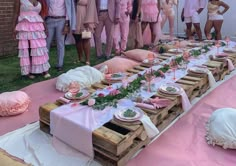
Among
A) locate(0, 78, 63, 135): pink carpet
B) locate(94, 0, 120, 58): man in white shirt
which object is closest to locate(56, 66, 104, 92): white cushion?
locate(0, 78, 63, 135): pink carpet

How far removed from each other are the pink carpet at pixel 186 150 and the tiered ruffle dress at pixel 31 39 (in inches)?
84.0

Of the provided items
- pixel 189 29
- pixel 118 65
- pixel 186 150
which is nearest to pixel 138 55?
pixel 118 65

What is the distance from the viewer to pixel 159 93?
2311 mm

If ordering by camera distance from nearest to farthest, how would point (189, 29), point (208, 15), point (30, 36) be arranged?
1. point (30, 36)
2. point (208, 15)
3. point (189, 29)

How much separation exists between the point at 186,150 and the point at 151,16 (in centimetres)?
428

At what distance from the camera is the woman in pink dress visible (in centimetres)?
579

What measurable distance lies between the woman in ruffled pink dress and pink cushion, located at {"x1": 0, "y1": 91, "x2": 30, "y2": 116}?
1105 millimetres

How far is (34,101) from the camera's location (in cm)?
296

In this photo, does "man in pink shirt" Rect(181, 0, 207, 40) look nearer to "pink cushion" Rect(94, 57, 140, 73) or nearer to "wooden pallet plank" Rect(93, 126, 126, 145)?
"pink cushion" Rect(94, 57, 140, 73)

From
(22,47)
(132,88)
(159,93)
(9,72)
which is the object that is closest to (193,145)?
(159,93)

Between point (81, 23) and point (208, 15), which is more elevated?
point (208, 15)

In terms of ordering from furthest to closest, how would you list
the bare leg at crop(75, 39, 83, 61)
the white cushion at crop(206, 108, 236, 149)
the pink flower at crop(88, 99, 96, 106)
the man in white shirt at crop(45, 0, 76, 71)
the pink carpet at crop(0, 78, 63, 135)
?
the bare leg at crop(75, 39, 83, 61), the man in white shirt at crop(45, 0, 76, 71), the pink carpet at crop(0, 78, 63, 135), the pink flower at crop(88, 99, 96, 106), the white cushion at crop(206, 108, 236, 149)

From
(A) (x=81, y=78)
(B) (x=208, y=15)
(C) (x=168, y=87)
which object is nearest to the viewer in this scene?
(C) (x=168, y=87)

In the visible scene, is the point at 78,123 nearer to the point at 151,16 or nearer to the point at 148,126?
the point at 148,126
